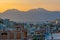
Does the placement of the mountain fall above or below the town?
above

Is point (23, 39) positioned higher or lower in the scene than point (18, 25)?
lower

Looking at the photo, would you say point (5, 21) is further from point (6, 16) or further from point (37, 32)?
point (37, 32)

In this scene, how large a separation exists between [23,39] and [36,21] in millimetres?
313

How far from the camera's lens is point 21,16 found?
6.59 ft

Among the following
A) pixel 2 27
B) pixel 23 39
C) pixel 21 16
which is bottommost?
pixel 23 39

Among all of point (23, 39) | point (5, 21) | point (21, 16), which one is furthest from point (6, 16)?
point (23, 39)

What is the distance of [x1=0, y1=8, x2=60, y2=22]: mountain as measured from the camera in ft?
6.52

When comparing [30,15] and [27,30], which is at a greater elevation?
[30,15]

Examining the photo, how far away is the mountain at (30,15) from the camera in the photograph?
199 cm

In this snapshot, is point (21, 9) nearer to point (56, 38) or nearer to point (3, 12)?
point (3, 12)

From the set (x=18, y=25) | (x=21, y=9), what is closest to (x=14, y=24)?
(x=18, y=25)

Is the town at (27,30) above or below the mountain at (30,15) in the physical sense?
below

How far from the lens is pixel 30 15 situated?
2.00 metres

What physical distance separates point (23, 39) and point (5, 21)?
14.3 inches
